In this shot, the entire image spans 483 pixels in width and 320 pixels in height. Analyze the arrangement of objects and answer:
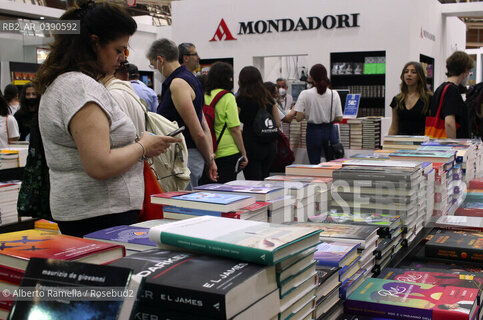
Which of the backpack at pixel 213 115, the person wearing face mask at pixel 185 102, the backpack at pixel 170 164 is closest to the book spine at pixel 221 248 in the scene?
the backpack at pixel 170 164

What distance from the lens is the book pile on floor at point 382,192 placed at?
1878 mm

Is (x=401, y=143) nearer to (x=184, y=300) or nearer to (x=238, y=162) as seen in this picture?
(x=238, y=162)

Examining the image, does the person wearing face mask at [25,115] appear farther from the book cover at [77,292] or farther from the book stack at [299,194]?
the book cover at [77,292]

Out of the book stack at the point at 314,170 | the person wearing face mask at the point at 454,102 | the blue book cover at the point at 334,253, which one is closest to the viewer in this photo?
the blue book cover at the point at 334,253

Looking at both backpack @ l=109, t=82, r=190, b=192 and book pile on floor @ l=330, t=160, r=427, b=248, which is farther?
backpack @ l=109, t=82, r=190, b=192

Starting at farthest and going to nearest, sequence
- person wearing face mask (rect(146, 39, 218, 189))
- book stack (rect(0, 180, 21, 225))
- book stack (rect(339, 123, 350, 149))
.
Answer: book stack (rect(339, 123, 350, 149)), book stack (rect(0, 180, 21, 225)), person wearing face mask (rect(146, 39, 218, 189))

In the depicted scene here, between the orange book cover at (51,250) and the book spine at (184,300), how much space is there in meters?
0.20

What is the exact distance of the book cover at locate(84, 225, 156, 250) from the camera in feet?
3.82

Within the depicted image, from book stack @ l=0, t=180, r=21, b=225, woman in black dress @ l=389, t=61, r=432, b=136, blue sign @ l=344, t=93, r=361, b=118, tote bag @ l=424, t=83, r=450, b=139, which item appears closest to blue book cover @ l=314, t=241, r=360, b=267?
book stack @ l=0, t=180, r=21, b=225

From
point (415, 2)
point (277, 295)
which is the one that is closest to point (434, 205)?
point (277, 295)

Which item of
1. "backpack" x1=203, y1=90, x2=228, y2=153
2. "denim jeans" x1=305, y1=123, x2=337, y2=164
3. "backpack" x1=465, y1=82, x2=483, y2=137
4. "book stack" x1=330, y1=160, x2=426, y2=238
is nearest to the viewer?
"book stack" x1=330, y1=160, x2=426, y2=238

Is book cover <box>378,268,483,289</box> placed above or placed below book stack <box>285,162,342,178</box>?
below

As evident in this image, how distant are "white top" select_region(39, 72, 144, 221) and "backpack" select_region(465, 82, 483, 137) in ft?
13.7

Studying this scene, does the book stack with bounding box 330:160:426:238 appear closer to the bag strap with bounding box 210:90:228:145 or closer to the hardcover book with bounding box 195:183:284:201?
the hardcover book with bounding box 195:183:284:201
